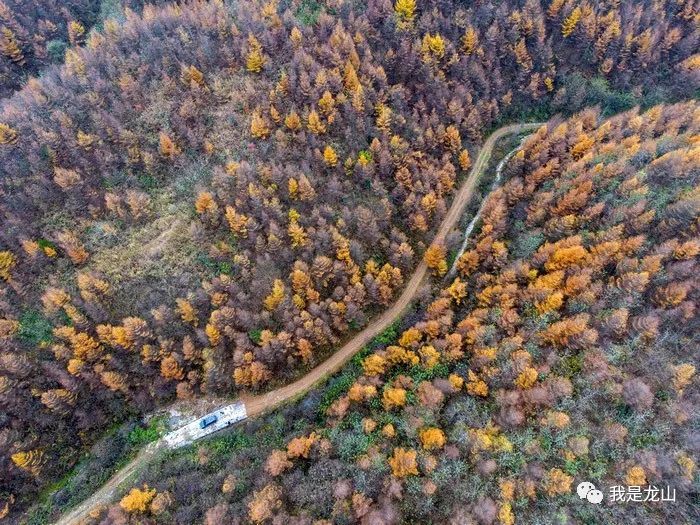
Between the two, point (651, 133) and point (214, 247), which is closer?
point (214, 247)

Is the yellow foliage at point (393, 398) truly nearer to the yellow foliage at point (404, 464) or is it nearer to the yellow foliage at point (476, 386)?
the yellow foliage at point (404, 464)

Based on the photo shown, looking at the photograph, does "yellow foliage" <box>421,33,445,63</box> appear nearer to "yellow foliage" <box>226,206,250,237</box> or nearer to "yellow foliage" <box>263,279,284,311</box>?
"yellow foliage" <box>226,206,250,237</box>

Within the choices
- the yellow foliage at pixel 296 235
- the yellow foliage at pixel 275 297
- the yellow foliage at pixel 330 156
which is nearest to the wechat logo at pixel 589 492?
the yellow foliage at pixel 275 297

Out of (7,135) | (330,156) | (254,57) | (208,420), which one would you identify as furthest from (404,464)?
(7,135)

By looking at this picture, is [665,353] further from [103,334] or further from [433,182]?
[103,334]

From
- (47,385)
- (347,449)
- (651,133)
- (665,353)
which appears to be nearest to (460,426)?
(347,449)
